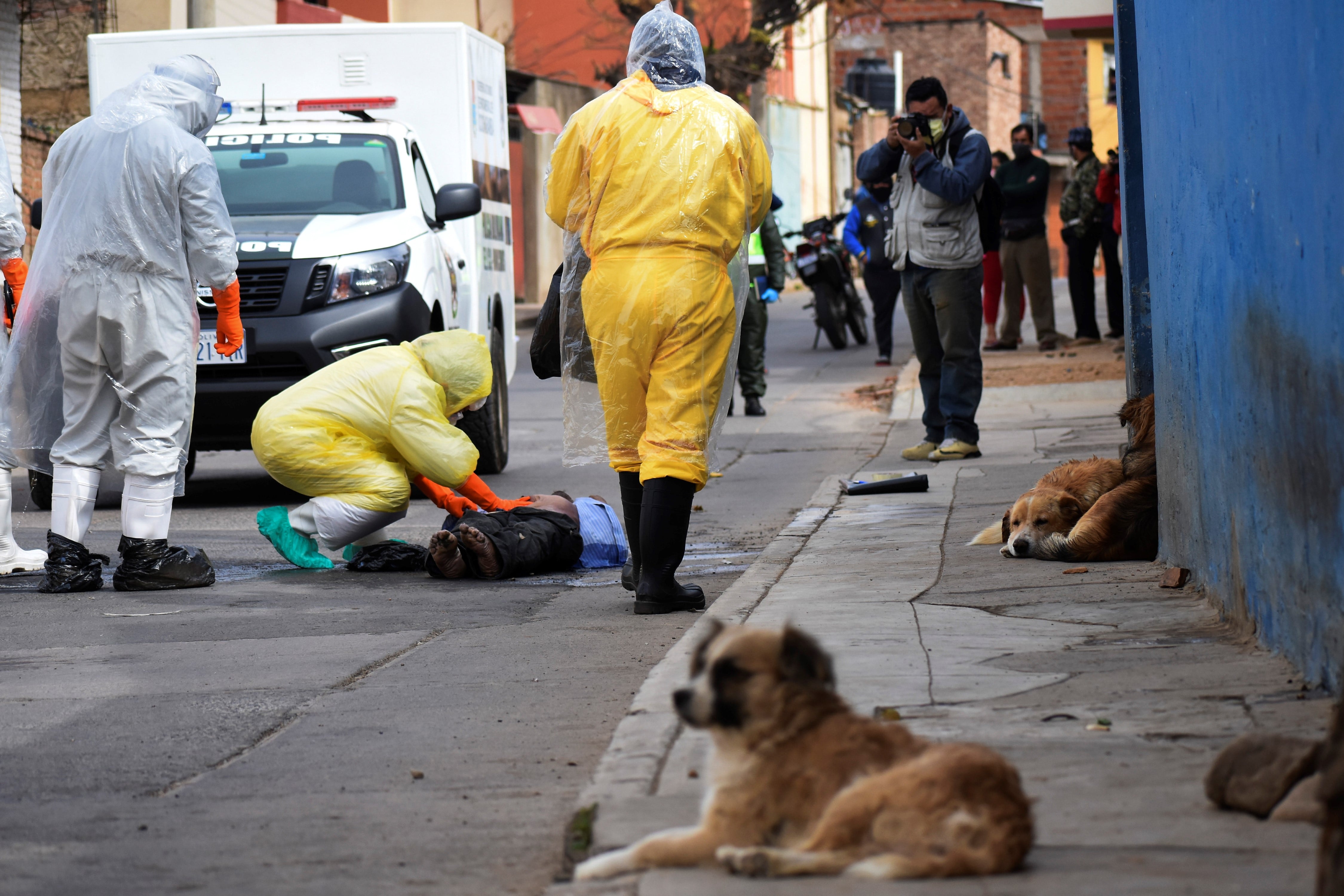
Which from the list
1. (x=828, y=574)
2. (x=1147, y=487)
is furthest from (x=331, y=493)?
(x=1147, y=487)

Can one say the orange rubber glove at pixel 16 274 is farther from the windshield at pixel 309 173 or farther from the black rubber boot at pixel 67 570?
the windshield at pixel 309 173

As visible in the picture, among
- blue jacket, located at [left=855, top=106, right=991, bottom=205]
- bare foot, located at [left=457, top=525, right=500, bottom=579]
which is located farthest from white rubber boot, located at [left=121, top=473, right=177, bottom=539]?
blue jacket, located at [left=855, top=106, right=991, bottom=205]

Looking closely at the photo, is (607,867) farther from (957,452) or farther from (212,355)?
(957,452)

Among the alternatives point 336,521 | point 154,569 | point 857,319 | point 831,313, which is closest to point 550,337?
point 336,521

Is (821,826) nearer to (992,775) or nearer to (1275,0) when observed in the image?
(992,775)

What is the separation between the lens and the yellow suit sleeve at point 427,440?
7312mm

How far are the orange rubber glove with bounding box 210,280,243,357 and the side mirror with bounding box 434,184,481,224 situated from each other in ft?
9.22

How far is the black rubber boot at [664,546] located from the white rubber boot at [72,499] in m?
2.48

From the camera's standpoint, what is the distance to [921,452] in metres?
10.2

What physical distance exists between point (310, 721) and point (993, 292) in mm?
14028

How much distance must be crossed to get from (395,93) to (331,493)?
16.2ft

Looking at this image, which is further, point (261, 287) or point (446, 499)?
point (261, 287)

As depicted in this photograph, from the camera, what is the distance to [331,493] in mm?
7426

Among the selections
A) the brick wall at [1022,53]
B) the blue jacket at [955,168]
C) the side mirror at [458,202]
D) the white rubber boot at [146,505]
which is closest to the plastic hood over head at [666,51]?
the white rubber boot at [146,505]
